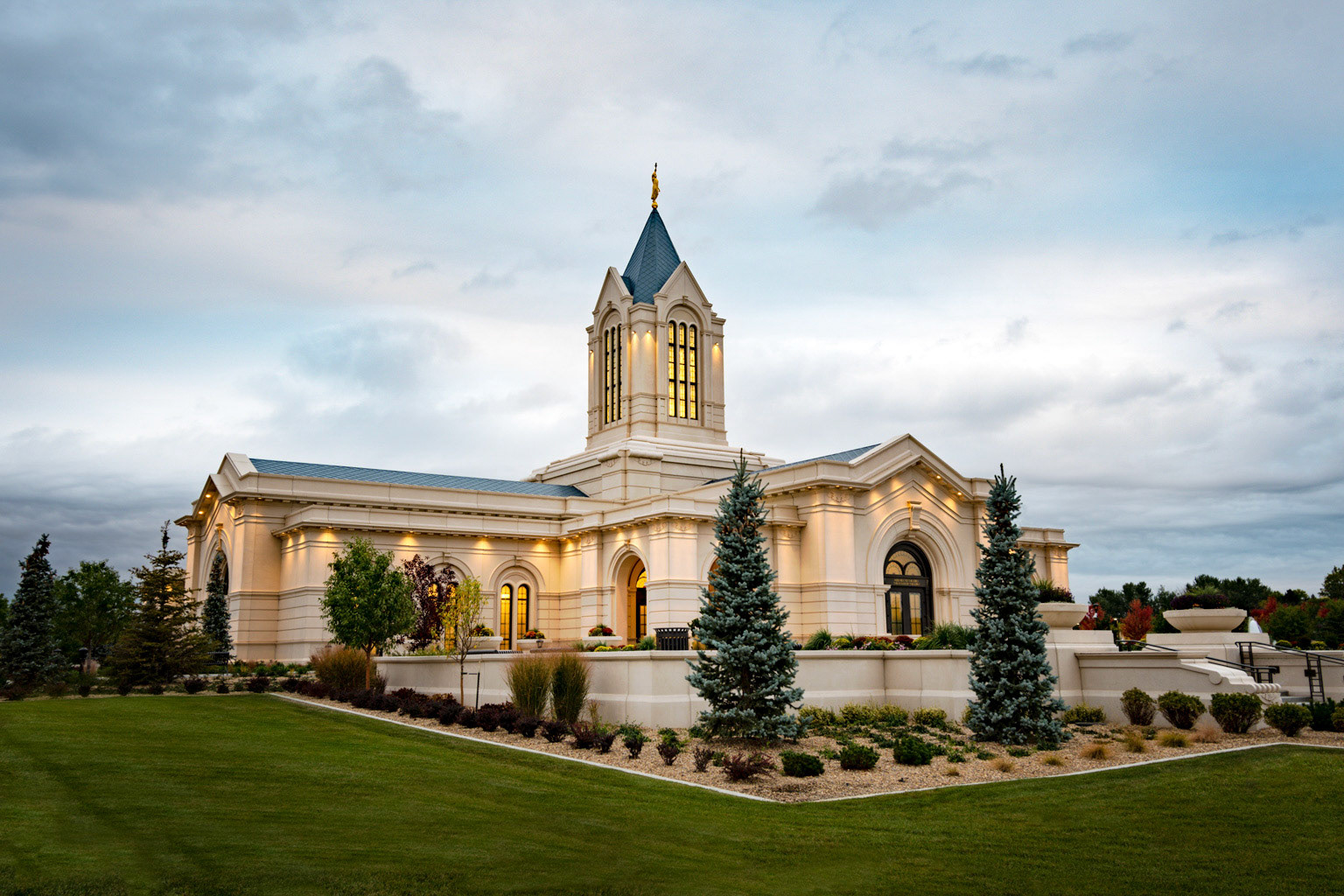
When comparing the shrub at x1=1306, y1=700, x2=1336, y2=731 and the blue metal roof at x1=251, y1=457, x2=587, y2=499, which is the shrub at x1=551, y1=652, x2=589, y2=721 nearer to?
the shrub at x1=1306, y1=700, x2=1336, y2=731

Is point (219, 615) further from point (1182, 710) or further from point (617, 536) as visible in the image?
point (1182, 710)

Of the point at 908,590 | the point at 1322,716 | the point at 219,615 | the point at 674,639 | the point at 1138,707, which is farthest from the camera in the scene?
the point at 219,615

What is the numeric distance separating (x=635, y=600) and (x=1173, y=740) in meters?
25.4

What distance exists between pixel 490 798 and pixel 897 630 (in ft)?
91.5

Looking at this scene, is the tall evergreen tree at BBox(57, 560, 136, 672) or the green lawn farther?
the tall evergreen tree at BBox(57, 560, 136, 672)

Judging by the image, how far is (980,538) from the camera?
136 feet

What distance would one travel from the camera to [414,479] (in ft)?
148

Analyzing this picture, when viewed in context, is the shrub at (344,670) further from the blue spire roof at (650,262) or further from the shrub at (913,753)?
the blue spire roof at (650,262)

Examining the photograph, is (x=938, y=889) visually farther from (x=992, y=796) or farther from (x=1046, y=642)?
(x=1046, y=642)

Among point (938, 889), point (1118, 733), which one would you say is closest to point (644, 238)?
point (1118, 733)

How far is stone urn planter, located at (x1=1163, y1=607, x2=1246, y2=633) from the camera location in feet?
78.4

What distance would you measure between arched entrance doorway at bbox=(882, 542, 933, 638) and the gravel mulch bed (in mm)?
18000

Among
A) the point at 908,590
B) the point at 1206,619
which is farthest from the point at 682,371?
the point at 1206,619

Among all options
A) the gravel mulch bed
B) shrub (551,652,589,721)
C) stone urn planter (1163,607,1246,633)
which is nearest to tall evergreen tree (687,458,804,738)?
the gravel mulch bed
